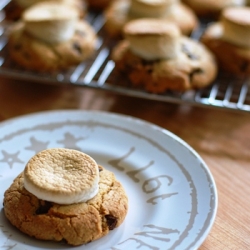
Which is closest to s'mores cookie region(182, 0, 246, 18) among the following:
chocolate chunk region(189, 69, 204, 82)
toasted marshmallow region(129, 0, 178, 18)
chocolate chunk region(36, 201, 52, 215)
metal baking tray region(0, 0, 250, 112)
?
toasted marshmallow region(129, 0, 178, 18)

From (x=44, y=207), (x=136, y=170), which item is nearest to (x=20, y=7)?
(x=136, y=170)

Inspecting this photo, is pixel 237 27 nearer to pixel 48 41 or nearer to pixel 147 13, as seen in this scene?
pixel 147 13

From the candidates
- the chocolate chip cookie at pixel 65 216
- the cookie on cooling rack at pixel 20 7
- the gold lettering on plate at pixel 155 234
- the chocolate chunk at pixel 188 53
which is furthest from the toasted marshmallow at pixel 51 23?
the gold lettering on plate at pixel 155 234

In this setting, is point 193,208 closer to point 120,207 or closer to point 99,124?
point 120,207

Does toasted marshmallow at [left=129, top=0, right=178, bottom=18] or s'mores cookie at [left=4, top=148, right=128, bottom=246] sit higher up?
s'mores cookie at [left=4, top=148, right=128, bottom=246]

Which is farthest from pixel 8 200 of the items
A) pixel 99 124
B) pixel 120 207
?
pixel 99 124

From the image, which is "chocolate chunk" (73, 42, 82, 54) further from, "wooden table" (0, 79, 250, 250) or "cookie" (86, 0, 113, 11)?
"cookie" (86, 0, 113, 11)

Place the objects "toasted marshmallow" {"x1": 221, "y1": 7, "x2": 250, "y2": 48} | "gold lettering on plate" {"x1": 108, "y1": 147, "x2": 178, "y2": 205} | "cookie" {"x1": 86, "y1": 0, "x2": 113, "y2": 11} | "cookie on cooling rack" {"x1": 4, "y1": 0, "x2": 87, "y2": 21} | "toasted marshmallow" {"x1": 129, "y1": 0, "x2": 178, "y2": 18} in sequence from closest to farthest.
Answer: "gold lettering on plate" {"x1": 108, "y1": 147, "x2": 178, "y2": 205} → "toasted marshmallow" {"x1": 221, "y1": 7, "x2": 250, "y2": 48} → "toasted marshmallow" {"x1": 129, "y1": 0, "x2": 178, "y2": 18} → "cookie on cooling rack" {"x1": 4, "y1": 0, "x2": 87, "y2": 21} → "cookie" {"x1": 86, "y1": 0, "x2": 113, "y2": 11}

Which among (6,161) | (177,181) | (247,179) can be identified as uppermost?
(6,161)

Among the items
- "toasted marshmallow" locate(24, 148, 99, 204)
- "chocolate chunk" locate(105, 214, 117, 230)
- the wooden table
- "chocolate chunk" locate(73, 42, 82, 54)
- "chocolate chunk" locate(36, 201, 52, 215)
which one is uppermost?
"toasted marshmallow" locate(24, 148, 99, 204)
